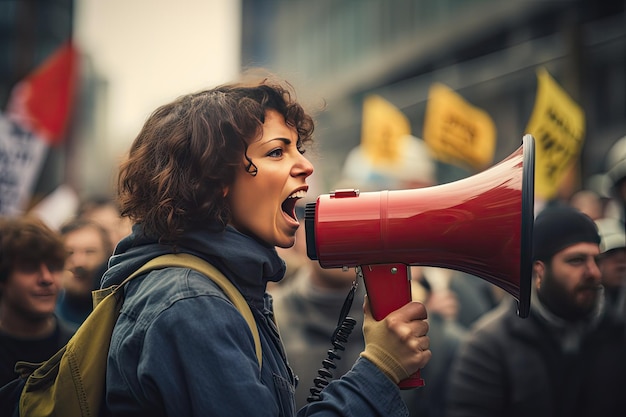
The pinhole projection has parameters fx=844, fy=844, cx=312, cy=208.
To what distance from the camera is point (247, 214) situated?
7.00ft

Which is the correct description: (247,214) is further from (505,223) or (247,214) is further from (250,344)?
(505,223)

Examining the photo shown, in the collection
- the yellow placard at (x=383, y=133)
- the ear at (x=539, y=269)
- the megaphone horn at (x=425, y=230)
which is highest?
the yellow placard at (x=383, y=133)

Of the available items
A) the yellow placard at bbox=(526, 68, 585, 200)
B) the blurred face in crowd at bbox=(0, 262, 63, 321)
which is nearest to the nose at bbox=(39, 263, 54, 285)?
the blurred face in crowd at bbox=(0, 262, 63, 321)

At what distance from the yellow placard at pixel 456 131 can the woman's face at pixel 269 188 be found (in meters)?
5.04

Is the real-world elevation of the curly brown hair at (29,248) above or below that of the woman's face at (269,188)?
below

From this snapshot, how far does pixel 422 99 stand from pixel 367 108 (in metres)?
18.0

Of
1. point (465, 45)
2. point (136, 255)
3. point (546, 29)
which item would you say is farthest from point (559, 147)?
point (465, 45)

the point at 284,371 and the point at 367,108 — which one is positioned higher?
the point at 367,108

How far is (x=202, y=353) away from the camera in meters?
1.81

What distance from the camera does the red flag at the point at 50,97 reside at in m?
7.33

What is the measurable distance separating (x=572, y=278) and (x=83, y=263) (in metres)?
2.51

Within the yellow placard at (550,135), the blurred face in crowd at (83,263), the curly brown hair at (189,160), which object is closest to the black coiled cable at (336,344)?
the curly brown hair at (189,160)

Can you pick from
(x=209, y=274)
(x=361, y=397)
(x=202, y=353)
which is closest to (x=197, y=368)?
(x=202, y=353)

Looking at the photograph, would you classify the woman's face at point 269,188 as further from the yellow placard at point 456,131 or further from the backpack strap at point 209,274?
the yellow placard at point 456,131
